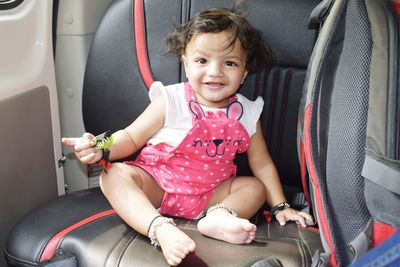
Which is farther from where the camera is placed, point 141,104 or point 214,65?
point 141,104

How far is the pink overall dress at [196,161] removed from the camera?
1284 mm

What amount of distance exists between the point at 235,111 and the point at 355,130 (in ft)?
1.49

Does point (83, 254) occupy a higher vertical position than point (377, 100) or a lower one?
lower

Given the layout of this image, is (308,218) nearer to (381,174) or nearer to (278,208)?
(278,208)

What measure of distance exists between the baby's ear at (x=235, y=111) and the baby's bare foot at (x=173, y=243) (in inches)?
15.0

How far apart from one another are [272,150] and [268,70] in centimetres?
22

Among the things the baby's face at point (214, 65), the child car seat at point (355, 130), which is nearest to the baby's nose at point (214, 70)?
the baby's face at point (214, 65)

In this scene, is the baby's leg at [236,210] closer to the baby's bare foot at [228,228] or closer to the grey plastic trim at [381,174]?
the baby's bare foot at [228,228]

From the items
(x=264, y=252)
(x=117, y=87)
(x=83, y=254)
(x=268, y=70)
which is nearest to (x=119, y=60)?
(x=117, y=87)

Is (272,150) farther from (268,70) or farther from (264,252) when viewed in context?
(264,252)

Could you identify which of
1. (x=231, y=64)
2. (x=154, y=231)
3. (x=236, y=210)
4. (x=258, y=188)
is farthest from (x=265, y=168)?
(x=154, y=231)

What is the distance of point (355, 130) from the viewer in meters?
0.95

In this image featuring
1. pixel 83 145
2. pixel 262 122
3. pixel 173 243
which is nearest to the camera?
pixel 173 243

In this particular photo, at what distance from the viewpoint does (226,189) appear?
1.33 meters
